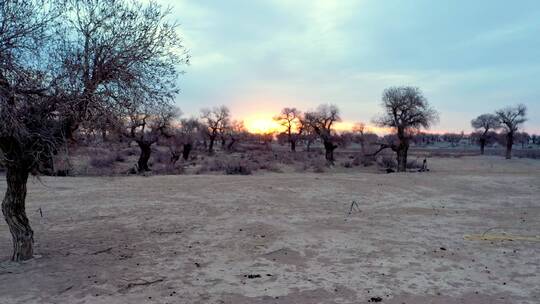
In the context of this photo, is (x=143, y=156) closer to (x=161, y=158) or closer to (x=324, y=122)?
(x=161, y=158)

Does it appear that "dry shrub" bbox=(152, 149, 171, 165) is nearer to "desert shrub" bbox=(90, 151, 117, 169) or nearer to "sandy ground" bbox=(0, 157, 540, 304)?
"desert shrub" bbox=(90, 151, 117, 169)

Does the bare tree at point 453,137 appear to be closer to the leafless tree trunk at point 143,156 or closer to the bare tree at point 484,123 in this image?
the bare tree at point 484,123

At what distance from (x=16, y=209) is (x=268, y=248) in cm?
451

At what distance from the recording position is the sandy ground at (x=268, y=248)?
656 centimetres

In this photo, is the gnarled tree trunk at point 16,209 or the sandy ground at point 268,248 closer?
the sandy ground at point 268,248

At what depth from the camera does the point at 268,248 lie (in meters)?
9.07

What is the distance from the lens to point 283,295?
21.0 ft

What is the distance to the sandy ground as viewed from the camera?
656cm

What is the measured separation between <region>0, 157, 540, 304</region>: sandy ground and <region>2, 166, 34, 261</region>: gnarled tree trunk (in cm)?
33

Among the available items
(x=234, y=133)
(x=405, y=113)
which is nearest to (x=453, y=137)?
(x=234, y=133)

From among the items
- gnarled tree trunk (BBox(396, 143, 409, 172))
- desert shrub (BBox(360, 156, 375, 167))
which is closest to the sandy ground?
gnarled tree trunk (BBox(396, 143, 409, 172))

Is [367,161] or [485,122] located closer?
[367,161]

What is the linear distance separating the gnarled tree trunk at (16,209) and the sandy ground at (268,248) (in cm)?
33

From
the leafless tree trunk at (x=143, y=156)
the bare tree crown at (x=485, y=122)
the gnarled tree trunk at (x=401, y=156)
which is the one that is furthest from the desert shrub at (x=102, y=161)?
the bare tree crown at (x=485, y=122)
